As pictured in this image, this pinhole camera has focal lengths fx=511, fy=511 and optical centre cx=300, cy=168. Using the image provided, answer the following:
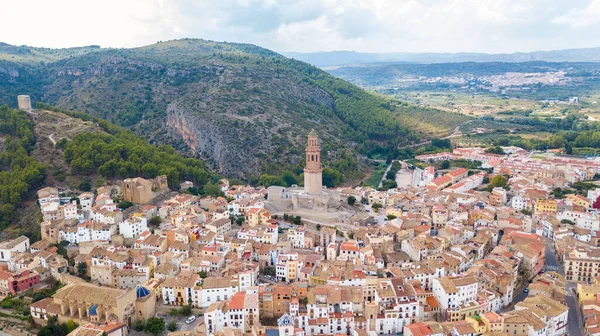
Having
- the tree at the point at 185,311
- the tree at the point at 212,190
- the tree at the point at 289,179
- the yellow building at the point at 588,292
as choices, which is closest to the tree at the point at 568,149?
the tree at the point at 289,179

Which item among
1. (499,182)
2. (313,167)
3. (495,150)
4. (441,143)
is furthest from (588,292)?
(441,143)

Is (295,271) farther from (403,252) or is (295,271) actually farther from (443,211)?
(443,211)

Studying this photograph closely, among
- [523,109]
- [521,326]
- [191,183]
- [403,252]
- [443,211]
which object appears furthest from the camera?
[523,109]

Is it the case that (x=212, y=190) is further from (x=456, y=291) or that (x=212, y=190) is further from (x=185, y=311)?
(x=456, y=291)

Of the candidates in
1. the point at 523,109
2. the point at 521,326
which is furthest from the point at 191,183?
A: the point at 523,109

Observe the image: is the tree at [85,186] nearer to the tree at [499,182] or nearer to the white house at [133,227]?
the white house at [133,227]

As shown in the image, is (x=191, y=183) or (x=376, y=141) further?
(x=376, y=141)
